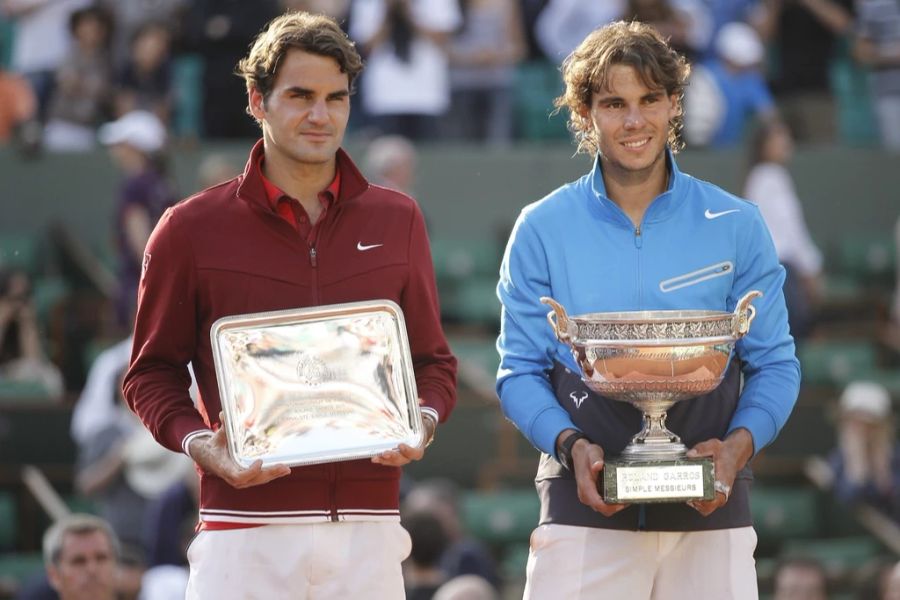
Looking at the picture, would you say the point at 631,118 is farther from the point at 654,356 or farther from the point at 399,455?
the point at 399,455

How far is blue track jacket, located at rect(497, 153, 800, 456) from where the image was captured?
13.1 ft

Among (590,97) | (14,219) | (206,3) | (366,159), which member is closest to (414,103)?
(366,159)

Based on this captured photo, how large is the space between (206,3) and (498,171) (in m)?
2.09

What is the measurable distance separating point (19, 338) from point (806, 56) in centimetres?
576

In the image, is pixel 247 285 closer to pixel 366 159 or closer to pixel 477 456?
pixel 477 456

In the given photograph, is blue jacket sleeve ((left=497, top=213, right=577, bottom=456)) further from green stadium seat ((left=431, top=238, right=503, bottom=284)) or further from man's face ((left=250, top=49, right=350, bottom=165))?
green stadium seat ((left=431, top=238, right=503, bottom=284))

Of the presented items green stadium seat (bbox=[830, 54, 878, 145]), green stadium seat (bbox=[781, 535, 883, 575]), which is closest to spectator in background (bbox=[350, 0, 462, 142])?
green stadium seat (bbox=[830, 54, 878, 145])

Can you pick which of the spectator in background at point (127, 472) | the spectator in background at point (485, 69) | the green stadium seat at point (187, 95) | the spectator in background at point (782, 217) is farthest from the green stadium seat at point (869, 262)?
the spectator in background at point (127, 472)

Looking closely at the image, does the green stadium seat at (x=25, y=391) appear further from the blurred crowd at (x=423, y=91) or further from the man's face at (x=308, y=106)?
the man's face at (x=308, y=106)

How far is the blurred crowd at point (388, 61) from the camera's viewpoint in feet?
36.3

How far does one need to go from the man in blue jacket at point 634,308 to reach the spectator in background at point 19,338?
6.10m

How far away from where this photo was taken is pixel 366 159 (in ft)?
36.8

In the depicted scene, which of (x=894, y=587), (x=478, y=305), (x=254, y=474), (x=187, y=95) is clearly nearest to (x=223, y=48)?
(x=187, y=95)

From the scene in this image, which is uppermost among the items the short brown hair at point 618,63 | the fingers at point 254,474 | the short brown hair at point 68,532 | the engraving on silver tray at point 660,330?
the short brown hair at point 618,63
